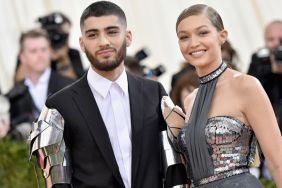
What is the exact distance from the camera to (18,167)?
7195mm

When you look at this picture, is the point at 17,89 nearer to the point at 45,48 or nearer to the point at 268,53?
the point at 45,48

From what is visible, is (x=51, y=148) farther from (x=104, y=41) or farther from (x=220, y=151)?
(x=220, y=151)

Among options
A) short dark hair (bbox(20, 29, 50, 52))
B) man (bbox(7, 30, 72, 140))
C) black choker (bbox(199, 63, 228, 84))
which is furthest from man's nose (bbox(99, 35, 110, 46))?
short dark hair (bbox(20, 29, 50, 52))

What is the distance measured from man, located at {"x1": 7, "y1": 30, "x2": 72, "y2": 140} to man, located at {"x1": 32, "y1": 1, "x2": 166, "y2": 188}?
8.03ft

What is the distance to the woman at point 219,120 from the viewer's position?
502cm

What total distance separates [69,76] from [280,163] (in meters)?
3.63

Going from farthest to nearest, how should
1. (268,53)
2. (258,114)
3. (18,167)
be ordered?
1. (268,53)
2. (18,167)
3. (258,114)

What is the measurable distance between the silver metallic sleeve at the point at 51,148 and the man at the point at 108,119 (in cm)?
6

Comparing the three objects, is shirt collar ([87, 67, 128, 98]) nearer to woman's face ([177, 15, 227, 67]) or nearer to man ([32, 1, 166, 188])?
man ([32, 1, 166, 188])

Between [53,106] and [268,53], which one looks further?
[268,53]

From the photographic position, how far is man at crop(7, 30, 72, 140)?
794cm

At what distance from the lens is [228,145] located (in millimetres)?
5059

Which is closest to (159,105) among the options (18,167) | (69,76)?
(18,167)

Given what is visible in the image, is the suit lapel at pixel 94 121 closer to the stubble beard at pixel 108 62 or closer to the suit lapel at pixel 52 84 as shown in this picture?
the stubble beard at pixel 108 62
